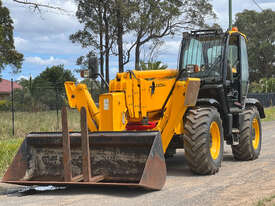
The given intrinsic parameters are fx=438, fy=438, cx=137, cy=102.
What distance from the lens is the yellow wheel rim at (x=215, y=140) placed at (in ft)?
26.1

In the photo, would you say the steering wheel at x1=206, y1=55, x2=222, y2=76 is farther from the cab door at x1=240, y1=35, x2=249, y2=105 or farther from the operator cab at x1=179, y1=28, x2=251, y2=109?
the cab door at x1=240, y1=35, x2=249, y2=105

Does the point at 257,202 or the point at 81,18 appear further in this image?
the point at 81,18

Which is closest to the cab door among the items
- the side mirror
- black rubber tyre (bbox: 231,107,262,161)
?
black rubber tyre (bbox: 231,107,262,161)

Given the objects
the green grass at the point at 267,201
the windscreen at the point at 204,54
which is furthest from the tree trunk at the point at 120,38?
the green grass at the point at 267,201

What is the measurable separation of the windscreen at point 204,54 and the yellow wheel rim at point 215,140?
4.41ft

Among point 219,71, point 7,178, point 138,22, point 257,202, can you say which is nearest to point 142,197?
point 257,202

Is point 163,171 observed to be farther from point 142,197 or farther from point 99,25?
point 99,25

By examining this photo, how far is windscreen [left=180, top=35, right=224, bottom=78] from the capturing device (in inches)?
356

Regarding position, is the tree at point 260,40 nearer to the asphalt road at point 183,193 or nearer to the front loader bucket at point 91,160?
the asphalt road at point 183,193

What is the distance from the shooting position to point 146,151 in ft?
22.2

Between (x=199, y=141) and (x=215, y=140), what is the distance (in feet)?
3.12

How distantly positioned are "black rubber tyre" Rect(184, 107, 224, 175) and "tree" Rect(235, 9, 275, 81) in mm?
58249

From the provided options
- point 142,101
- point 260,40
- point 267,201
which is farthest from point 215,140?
point 260,40

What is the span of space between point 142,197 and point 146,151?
2.93 ft
